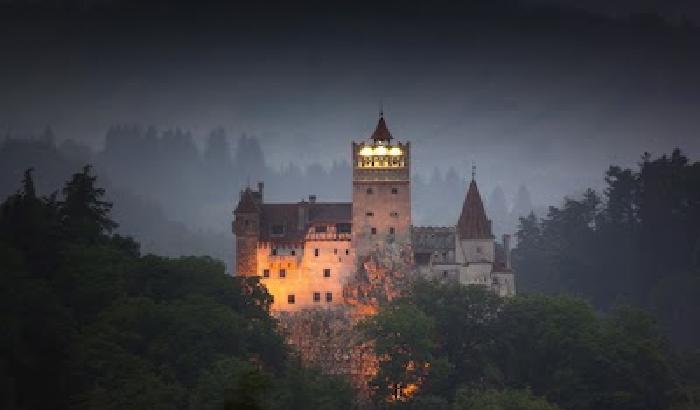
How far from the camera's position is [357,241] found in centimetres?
11600


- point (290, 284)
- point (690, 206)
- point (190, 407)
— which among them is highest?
point (690, 206)

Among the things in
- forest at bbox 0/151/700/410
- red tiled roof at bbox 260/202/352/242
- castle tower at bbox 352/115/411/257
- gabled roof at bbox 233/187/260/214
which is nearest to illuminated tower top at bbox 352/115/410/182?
castle tower at bbox 352/115/411/257

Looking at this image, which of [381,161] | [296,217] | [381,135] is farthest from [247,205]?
[381,135]

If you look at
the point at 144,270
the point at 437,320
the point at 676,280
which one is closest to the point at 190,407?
the point at 144,270

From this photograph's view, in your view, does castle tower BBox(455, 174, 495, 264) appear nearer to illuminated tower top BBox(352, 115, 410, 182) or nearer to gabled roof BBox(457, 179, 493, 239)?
gabled roof BBox(457, 179, 493, 239)

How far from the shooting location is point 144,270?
104 metres

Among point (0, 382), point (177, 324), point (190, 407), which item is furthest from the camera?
point (177, 324)

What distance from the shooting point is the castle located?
11600 cm

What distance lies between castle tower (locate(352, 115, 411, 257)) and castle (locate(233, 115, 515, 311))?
0.08 m

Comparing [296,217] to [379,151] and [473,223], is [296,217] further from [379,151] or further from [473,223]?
[473,223]

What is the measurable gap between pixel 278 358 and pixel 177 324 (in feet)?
45.6

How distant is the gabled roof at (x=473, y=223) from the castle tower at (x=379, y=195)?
15.1ft

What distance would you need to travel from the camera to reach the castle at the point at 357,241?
116000mm

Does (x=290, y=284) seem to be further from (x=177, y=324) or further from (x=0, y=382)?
(x=0, y=382)
